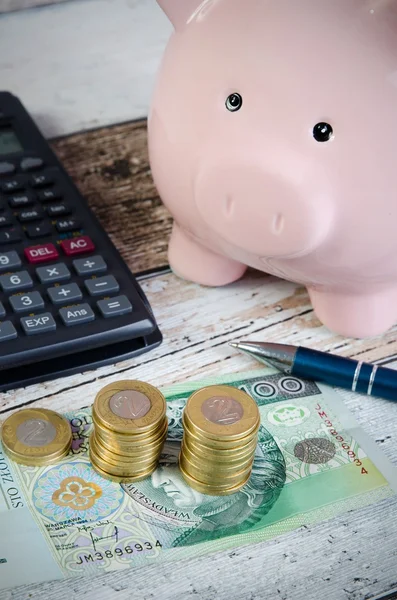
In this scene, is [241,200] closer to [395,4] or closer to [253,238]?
[253,238]

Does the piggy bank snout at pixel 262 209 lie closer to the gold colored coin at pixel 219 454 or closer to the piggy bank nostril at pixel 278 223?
the piggy bank nostril at pixel 278 223

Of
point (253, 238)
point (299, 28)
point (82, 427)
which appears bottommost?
point (82, 427)

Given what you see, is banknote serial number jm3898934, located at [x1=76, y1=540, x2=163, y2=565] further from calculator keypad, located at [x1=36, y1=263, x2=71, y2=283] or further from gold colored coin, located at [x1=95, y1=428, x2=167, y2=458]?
calculator keypad, located at [x1=36, y1=263, x2=71, y2=283]

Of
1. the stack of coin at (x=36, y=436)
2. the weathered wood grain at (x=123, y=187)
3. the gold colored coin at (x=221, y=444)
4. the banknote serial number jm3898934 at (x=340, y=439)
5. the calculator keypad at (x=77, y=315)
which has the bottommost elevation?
the weathered wood grain at (x=123, y=187)

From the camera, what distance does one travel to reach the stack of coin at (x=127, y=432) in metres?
0.53

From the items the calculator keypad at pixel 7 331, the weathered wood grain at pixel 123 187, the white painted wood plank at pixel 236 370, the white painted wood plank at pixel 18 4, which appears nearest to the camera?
the white painted wood plank at pixel 236 370

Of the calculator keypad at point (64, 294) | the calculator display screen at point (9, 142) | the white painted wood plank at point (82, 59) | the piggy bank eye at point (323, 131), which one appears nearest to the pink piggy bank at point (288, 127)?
the piggy bank eye at point (323, 131)

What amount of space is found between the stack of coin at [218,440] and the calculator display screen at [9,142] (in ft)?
1.05

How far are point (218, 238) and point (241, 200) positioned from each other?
0.06 m

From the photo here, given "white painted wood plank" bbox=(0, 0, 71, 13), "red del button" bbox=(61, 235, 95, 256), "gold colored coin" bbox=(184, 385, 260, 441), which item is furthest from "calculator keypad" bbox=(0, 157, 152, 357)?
"white painted wood plank" bbox=(0, 0, 71, 13)

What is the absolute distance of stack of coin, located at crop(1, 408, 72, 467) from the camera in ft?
1.80

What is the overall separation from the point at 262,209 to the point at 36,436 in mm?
194

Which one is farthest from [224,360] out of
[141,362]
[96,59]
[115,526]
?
[96,59]

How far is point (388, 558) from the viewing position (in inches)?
20.2
